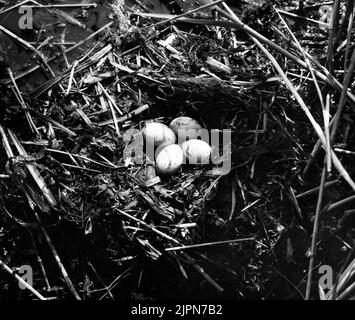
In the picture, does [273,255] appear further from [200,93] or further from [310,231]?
[200,93]

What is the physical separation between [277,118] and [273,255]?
545mm

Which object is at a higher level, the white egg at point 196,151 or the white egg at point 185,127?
the white egg at point 185,127

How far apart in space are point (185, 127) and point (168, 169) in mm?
197

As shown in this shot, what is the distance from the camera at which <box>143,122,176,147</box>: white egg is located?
A: 7.88 ft

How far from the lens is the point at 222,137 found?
246 cm

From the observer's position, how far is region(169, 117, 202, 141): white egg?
2428 mm

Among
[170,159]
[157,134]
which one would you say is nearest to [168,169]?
[170,159]

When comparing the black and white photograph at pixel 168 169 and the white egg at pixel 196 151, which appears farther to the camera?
the white egg at pixel 196 151

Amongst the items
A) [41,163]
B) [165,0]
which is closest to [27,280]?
[41,163]

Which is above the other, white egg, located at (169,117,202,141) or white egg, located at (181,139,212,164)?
white egg, located at (169,117,202,141)

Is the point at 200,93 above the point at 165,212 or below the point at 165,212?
above

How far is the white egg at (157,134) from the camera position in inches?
94.5

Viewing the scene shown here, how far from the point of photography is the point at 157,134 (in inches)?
94.4

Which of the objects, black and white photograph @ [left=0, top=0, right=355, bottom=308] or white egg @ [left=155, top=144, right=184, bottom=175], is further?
white egg @ [left=155, top=144, right=184, bottom=175]
